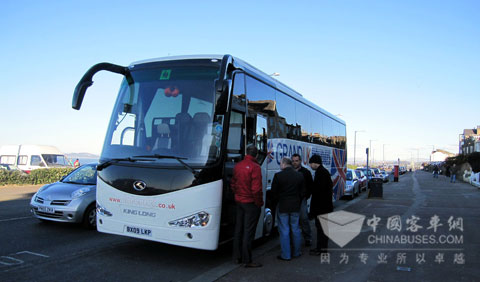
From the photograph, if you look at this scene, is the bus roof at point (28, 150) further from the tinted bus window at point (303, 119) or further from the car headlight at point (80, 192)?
the tinted bus window at point (303, 119)

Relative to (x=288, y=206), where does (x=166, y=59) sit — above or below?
above

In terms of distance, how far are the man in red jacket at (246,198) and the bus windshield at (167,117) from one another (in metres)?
0.52

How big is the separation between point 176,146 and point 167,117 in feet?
1.94

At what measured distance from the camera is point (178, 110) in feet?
21.0

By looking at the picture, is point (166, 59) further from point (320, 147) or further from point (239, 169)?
point (320, 147)

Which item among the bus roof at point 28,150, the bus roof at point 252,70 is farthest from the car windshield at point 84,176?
the bus roof at point 28,150

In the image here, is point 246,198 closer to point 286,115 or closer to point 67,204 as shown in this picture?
point 286,115

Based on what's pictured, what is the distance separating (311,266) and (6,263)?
5043mm

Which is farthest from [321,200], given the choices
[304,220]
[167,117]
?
[167,117]

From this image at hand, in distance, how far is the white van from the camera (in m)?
28.9

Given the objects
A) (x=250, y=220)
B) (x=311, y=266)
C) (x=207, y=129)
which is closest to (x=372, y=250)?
(x=311, y=266)

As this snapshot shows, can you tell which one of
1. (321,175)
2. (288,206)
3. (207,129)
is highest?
(207,129)

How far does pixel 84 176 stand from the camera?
10164 millimetres

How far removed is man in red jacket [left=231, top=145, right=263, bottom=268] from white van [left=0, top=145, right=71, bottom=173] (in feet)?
87.8
